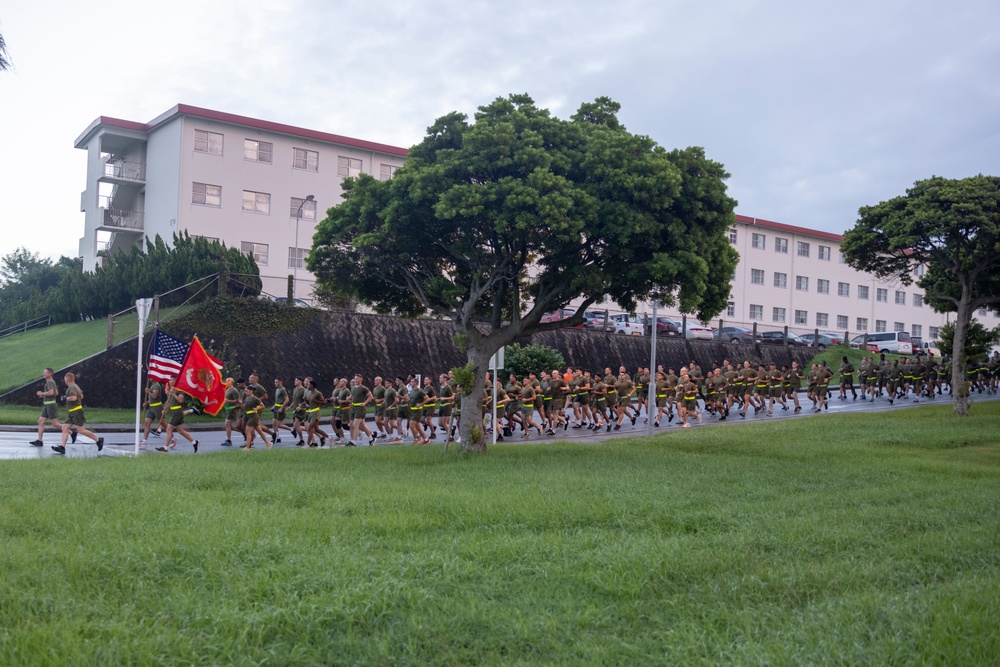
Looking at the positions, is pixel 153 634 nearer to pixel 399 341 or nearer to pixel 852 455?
pixel 852 455

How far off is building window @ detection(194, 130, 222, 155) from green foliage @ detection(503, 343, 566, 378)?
19.1 m

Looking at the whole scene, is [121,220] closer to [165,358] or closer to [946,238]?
[165,358]

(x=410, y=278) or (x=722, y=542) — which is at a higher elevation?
(x=410, y=278)

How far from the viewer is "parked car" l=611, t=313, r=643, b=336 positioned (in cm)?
4434

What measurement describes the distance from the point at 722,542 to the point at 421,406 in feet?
47.7

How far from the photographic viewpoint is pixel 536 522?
9.12 m

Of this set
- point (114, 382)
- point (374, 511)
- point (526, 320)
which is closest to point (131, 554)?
point (374, 511)

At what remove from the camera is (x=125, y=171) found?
149ft

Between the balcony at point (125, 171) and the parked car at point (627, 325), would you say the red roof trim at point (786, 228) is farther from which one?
the balcony at point (125, 171)

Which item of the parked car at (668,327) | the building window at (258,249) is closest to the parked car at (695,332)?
the parked car at (668,327)

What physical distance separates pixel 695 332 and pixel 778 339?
6.26 metres

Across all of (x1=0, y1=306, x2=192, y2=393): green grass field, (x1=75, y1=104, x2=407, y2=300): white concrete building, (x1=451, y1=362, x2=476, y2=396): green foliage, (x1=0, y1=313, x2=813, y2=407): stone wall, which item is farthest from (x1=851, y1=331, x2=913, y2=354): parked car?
(x1=451, y1=362, x2=476, y2=396): green foliage

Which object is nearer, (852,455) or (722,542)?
(722,542)

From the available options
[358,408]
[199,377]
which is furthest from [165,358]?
[358,408]
